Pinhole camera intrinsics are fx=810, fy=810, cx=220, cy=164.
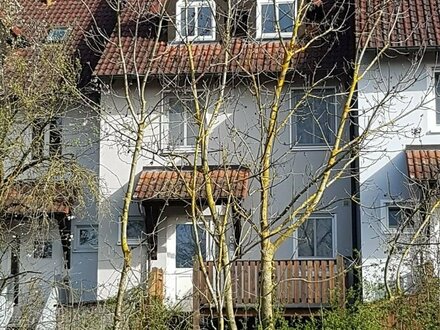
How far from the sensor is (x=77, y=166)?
14.2m

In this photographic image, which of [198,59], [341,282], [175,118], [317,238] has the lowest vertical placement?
[341,282]

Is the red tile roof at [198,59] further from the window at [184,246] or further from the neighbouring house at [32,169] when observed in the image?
the window at [184,246]

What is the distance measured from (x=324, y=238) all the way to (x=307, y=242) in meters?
0.44

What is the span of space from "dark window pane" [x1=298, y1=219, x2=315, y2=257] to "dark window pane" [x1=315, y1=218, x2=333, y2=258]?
124mm

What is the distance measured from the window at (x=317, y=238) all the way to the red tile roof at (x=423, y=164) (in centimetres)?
281

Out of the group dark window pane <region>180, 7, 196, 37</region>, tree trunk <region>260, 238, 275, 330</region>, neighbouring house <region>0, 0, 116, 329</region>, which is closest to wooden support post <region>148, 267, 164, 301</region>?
neighbouring house <region>0, 0, 116, 329</region>

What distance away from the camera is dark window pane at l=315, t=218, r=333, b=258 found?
19.5m

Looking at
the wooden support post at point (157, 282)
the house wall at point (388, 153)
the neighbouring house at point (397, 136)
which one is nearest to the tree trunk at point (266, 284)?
the wooden support post at point (157, 282)

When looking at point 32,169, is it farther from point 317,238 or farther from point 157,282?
point 317,238

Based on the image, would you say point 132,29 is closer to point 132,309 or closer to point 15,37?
point 15,37

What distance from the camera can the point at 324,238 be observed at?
19594 millimetres

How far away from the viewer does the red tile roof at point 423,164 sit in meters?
17.1

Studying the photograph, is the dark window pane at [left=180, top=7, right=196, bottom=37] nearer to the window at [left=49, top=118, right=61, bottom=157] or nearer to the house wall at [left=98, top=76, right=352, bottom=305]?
the house wall at [left=98, top=76, right=352, bottom=305]

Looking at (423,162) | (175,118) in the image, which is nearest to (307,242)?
(423,162)
